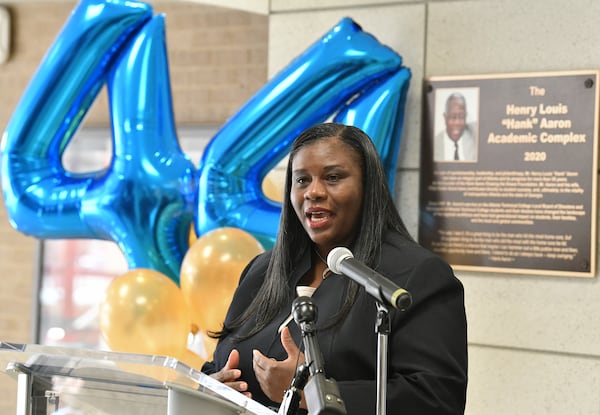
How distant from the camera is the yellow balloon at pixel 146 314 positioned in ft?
10.1

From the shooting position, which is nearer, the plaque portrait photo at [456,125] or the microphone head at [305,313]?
the microphone head at [305,313]

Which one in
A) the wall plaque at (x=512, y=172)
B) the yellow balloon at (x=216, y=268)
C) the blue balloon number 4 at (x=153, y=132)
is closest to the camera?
the yellow balloon at (x=216, y=268)

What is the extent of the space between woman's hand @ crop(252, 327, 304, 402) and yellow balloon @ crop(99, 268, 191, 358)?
1.31 meters

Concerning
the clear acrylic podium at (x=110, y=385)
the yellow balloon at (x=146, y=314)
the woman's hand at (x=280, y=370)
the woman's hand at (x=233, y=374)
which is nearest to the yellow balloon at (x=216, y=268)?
the yellow balloon at (x=146, y=314)

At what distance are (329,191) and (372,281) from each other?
0.53 metres

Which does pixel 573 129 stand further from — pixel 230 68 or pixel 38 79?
pixel 230 68

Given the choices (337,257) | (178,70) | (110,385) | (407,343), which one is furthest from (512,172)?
(178,70)

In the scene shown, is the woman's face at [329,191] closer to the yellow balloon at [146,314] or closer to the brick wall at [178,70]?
the yellow balloon at [146,314]

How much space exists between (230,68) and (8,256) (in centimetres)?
198

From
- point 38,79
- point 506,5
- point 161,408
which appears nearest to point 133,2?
point 38,79

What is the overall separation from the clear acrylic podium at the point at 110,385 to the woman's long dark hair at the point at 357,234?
0.47m

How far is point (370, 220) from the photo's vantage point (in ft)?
6.42

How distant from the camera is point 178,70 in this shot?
18.1 ft

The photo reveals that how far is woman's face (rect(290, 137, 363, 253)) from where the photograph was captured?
77.0 inches
